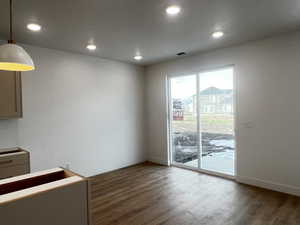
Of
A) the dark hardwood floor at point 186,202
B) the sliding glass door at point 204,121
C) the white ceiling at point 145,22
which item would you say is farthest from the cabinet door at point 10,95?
the sliding glass door at point 204,121

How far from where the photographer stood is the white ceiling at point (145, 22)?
7.43 feet

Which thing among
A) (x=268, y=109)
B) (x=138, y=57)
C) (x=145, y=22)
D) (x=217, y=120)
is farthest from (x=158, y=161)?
(x=145, y=22)

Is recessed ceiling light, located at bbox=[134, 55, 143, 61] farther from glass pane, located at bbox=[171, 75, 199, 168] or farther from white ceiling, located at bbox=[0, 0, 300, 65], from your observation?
glass pane, located at bbox=[171, 75, 199, 168]

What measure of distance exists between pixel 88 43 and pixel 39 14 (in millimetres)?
1121

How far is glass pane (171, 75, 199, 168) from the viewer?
15.2 feet

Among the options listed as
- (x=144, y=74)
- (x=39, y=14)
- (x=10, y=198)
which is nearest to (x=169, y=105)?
(x=144, y=74)

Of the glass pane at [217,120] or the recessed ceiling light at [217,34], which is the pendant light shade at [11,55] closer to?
the recessed ceiling light at [217,34]

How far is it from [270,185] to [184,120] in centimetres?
218

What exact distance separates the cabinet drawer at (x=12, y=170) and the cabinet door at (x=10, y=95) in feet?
2.46

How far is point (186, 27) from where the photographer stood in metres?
2.90

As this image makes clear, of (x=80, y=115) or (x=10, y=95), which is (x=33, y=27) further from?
(x=80, y=115)

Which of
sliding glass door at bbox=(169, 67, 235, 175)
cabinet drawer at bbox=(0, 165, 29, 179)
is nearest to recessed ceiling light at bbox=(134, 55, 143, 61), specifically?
sliding glass door at bbox=(169, 67, 235, 175)

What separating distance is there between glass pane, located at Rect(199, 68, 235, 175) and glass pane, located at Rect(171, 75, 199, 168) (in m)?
0.20

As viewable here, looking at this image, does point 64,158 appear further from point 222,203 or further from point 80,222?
point 222,203
